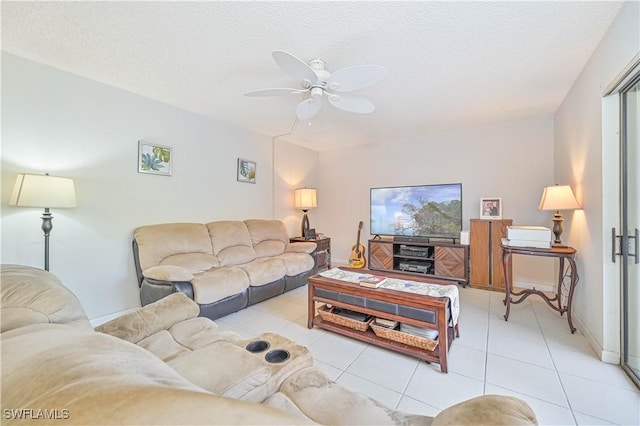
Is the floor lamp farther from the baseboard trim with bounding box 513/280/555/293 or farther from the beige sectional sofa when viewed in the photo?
the baseboard trim with bounding box 513/280/555/293

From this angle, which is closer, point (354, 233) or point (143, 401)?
point (143, 401)

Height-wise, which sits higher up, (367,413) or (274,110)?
(274,110)

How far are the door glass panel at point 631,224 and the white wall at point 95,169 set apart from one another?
4123 millimetres

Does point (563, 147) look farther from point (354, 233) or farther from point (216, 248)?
point (216, 248)

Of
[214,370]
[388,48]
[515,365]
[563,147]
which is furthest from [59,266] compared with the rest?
[563,147]

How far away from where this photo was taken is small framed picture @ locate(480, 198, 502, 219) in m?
3.78

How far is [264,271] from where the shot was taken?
10.1 feet

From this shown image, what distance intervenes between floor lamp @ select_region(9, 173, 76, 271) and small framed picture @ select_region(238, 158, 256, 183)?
2.06m

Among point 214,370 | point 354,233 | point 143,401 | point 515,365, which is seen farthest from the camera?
point 354,233

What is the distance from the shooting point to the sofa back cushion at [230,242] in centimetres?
329

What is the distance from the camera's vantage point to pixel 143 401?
1.36 feet

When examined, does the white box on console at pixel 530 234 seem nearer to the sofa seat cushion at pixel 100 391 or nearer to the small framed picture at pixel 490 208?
the small framed picture at pixel 490 208

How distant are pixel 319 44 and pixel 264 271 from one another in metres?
2.37

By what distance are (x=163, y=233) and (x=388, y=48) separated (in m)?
2.89
